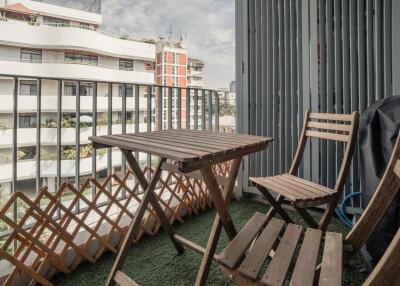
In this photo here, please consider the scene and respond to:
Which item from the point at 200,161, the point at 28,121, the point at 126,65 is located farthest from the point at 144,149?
the point at 126,65

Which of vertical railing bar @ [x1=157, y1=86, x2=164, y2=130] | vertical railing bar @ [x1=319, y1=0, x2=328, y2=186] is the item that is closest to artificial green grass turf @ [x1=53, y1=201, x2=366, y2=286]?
vertical railing bar @ [x1=319, y1=0, x2=328, y2=186]

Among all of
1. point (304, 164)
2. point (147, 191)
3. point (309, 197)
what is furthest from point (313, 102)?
point (147, 191)

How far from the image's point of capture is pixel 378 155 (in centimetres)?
159

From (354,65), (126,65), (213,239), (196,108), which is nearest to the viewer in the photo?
(213,239)

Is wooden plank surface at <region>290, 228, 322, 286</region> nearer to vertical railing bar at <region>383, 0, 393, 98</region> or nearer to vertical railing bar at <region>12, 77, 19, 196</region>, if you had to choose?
vertical railing bar at <region>383, 0, 393, 98</region>

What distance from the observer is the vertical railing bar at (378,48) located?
219 cm

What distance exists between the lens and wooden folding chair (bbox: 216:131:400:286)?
0.92 metres

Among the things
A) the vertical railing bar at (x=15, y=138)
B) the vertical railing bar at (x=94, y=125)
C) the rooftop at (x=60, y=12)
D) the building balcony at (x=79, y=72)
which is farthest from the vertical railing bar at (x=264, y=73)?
the rooftop at (x=60, y=12)

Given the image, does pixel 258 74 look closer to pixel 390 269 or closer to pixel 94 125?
pixel 94 125

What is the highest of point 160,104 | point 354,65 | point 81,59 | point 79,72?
point 81,59

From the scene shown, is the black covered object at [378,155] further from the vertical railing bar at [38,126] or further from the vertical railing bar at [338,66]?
the vertical railing bar at [38,126]

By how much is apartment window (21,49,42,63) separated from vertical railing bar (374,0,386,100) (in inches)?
1031

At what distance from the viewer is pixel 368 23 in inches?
87.9

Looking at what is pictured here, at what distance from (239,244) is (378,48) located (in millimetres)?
2022
